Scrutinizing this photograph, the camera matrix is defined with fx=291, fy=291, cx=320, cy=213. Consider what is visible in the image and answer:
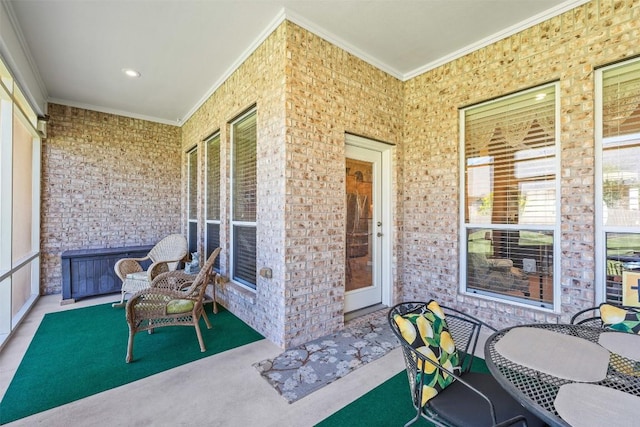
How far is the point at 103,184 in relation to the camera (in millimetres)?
5344

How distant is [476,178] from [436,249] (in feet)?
3.22

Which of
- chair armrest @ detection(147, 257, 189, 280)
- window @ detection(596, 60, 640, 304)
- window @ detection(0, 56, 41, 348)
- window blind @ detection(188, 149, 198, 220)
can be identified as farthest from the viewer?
window blind @ detection(188, 149, 198, 220)

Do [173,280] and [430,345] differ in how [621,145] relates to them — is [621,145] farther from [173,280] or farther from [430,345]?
[173,280]

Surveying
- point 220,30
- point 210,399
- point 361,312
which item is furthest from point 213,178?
point 210,399

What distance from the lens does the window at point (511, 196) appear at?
292cm

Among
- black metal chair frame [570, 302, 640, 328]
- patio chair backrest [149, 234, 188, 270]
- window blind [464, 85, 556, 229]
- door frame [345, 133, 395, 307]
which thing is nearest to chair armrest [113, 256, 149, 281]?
patio chair backrest [149, 234, 188, 270]

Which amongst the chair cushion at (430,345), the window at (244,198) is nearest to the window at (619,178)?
the chair cushion at (430,345)

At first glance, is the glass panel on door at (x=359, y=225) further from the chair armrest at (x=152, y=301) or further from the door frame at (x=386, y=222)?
the chair armrest at (x=152, y=301)

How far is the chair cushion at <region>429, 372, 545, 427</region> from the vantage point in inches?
53.6

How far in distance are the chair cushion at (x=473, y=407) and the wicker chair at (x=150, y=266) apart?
377 centimetres

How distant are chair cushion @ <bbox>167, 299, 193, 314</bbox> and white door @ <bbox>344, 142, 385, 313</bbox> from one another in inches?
70.5

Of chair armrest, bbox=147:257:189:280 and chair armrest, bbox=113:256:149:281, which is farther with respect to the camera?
chair armrest, bbox=113:256:149:281

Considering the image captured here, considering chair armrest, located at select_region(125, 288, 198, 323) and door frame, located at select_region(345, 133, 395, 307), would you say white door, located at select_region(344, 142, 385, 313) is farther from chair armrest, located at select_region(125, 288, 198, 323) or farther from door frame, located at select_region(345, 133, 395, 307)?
chair armrest, located at select_region(125, 288, 198, 323)

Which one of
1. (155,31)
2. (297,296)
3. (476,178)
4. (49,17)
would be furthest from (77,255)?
(476,178)
